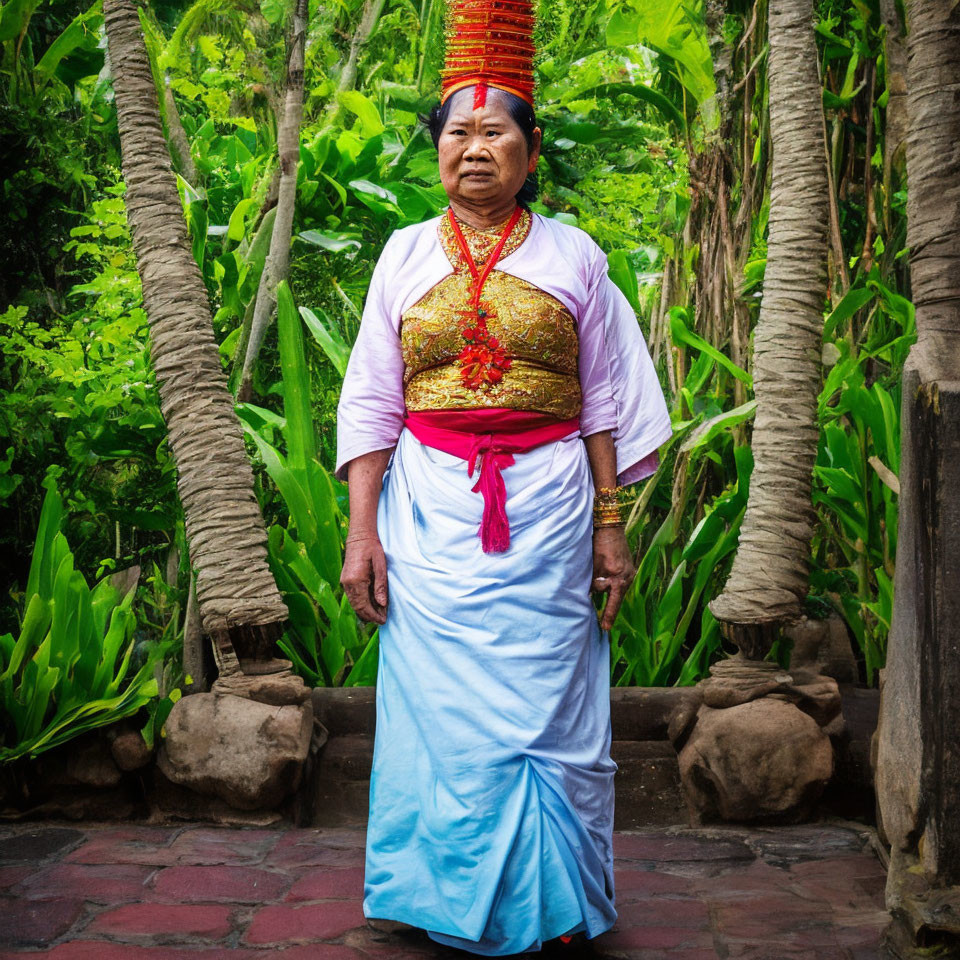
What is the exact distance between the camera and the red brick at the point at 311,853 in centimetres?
304

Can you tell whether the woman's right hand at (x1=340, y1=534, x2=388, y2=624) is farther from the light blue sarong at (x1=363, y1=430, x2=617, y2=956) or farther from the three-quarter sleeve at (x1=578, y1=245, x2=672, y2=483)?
the three-quarter sleeve at (x1=578, y1=245, x2=672, y2=483)

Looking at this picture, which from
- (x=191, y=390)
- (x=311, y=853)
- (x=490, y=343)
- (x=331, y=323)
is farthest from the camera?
(x=331, y=323)

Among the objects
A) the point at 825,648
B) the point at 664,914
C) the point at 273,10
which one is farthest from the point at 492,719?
the point at 273,10

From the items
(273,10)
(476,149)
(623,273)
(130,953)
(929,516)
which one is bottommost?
(130,953)

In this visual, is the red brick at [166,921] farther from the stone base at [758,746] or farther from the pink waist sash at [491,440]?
the stone base at [758,746]

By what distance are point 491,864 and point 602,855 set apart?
30cm

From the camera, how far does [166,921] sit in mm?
2619

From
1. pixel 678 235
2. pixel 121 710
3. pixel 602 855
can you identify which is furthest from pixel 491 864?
pixel 678 235

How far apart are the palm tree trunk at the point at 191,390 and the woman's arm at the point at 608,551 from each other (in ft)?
4.05

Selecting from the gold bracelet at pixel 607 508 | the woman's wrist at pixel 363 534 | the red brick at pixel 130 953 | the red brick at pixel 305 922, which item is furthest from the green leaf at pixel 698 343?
the red brick at pixel 130 953

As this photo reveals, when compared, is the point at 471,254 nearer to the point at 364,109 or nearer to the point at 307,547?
the point at 307,547

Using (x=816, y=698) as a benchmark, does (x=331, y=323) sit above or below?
above

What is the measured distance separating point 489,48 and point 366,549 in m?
1.15

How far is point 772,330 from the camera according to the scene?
136 inches
